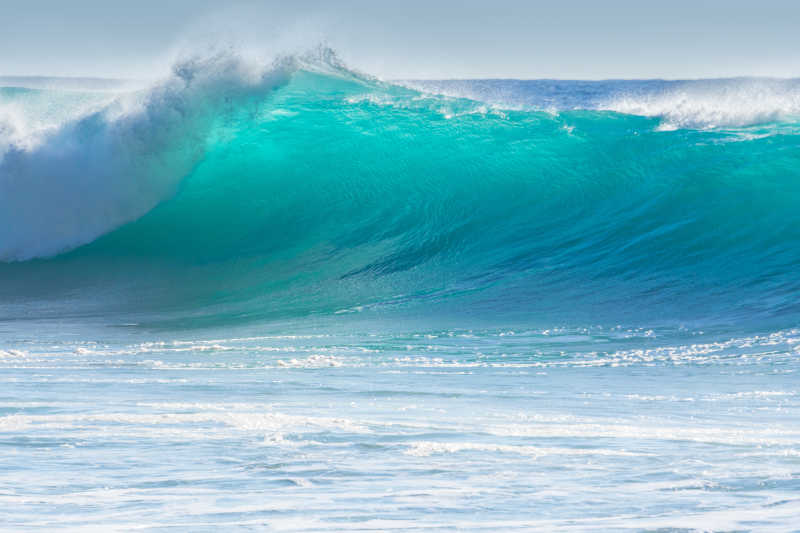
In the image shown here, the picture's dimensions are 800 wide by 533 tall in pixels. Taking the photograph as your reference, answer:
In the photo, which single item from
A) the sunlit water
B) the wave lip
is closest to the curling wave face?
the wave lip

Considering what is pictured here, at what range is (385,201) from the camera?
36.4 ft

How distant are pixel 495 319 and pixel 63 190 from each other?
5697 mm

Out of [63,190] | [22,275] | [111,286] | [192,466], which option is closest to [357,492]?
[192,466]

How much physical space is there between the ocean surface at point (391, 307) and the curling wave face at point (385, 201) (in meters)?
0.04

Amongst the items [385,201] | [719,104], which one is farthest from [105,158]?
[719,104]

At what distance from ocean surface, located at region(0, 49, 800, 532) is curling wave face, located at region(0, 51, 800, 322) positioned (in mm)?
39

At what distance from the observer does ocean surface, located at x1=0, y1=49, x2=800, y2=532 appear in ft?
9.70

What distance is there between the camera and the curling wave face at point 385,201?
8.45 meters

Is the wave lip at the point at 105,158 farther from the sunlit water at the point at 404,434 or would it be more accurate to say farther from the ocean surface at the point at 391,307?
the sunlit water at the point at 404,434

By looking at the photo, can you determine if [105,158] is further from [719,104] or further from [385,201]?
[719,104]

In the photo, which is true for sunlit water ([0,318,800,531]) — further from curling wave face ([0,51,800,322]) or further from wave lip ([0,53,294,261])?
wave lip ([0,53,294,261])

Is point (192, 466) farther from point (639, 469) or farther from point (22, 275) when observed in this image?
point (22, 275)

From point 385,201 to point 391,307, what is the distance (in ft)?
10.9

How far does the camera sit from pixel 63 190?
35.2 ft
